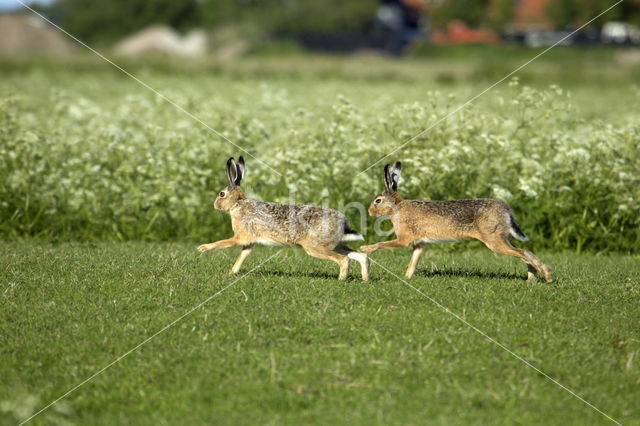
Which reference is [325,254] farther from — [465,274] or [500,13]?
[500,13]

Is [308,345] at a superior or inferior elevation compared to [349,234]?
inferior

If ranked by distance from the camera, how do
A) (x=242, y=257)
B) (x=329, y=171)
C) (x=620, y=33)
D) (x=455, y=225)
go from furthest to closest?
(x=620, y=33), (x=329, y=171), (x=242, y=257), (x=455, y=225)

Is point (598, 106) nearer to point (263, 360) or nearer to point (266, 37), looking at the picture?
point (263, 360)

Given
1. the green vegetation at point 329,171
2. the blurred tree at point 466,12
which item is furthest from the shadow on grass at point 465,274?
the blurred tree at point 466,12

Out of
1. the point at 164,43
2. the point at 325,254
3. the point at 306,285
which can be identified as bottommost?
the point at 164,43

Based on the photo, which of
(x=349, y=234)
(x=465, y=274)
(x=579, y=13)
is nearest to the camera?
(x=349, y=234)

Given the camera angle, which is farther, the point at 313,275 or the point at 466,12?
the point at 466,12

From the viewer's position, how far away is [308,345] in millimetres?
8211

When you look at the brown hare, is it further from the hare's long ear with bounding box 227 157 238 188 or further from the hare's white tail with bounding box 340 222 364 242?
the hare's long ear with bounding box 227 157 238 188

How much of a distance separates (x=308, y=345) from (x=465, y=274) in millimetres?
3876

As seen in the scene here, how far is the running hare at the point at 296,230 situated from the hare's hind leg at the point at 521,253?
1532 mm

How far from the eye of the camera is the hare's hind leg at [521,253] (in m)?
10.4

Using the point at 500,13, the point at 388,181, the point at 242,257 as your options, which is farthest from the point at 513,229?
the point at 500,13

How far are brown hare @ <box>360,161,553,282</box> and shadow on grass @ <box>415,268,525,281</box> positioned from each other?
1.20ft
